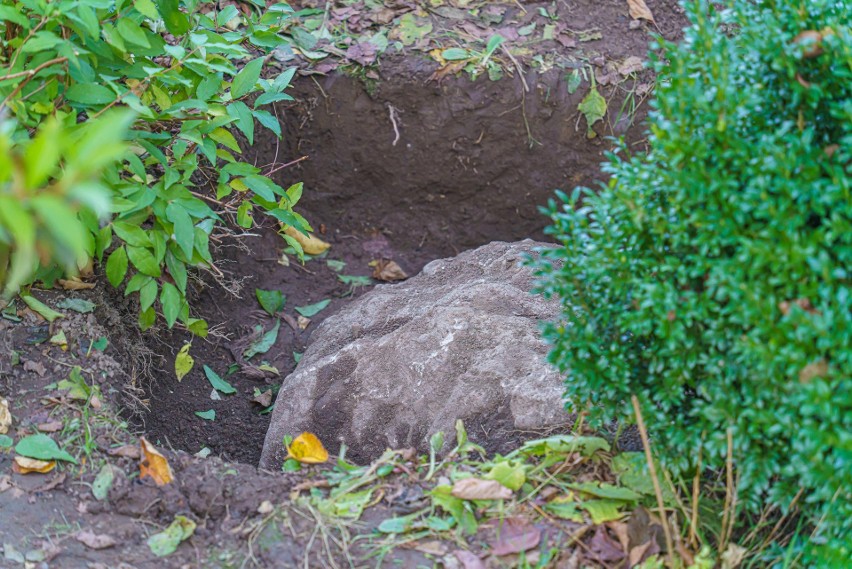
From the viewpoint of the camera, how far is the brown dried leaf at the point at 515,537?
2.06 metres

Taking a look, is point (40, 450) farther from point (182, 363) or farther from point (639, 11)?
point (639, 11)

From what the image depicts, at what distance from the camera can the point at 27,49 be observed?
7.18 ft

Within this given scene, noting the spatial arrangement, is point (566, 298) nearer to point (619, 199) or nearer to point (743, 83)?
point (619, 199)

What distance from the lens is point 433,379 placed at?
2891 millimetres

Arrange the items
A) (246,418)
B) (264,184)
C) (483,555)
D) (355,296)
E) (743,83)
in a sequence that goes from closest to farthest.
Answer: (743,83) < (483,555) < (264,184) < (246,418) < (355,296)

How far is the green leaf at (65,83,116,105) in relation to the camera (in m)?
2.38

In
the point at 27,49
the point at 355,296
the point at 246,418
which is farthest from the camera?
the point at 355,296

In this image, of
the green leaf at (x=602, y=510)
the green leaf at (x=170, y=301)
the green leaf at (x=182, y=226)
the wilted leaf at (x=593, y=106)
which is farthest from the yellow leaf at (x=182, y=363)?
the wilted leaf at (x=593, y=106)

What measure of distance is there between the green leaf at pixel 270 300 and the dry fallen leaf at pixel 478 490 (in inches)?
77.5

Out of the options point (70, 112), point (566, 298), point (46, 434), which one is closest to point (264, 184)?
point (70, 112)

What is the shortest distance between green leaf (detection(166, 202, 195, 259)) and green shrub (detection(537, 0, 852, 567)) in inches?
47.9

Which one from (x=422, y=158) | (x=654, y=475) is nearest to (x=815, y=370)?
(x=654, y=475)

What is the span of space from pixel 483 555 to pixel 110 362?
1542mm

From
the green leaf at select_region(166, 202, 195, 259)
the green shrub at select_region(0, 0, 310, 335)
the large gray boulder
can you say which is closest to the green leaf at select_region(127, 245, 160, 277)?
the green shrub at select_region(0, 0, 310, 335)
